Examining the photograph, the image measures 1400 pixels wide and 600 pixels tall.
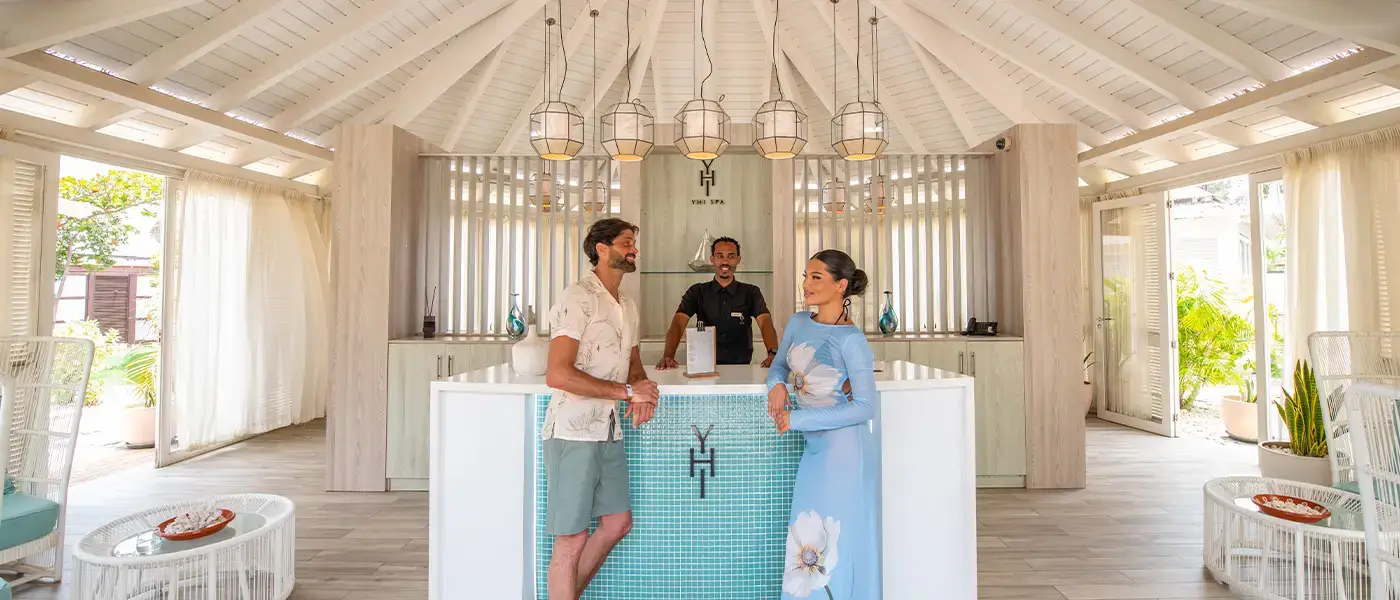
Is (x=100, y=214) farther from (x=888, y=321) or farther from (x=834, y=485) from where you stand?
(x=834, y=485)

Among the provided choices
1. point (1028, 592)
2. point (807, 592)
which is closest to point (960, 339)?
point (1028, 592)

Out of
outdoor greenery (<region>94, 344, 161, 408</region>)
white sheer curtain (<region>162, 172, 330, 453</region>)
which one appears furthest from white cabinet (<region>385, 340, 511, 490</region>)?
outdoor greenery (<region>94, 344, 161, 408</region>)

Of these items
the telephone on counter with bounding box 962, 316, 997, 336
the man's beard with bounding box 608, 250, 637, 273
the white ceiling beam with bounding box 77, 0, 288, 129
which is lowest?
the telephone on counter with bounding box 962, 316, 997, 336

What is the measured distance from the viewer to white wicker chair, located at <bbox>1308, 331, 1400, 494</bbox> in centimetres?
329

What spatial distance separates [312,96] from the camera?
5477mm

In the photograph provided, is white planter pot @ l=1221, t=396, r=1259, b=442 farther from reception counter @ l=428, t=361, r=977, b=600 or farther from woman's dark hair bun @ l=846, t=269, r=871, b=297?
woman's dark hair bun @ l=846, t=269, r=871, b=297

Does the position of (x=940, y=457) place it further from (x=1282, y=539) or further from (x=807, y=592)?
(x=1282, y=539)

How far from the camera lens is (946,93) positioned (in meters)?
6.00

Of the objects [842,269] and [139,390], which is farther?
[139,390]

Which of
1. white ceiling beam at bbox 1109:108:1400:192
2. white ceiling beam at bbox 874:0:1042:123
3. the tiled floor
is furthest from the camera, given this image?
white ceiling beam at bbox 874:0:1042:123

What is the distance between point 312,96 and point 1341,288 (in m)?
7.71

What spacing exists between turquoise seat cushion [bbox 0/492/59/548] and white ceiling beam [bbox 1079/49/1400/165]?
6.87 metres

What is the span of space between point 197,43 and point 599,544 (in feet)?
13.4

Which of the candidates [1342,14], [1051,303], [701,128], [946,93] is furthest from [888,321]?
[1342,14]
